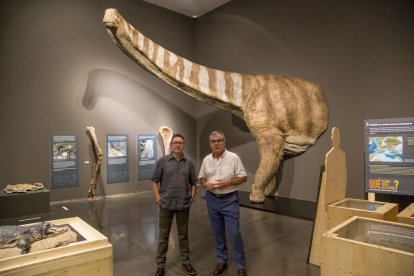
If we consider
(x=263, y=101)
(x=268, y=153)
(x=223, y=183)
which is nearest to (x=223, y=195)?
(x=223, y=183)

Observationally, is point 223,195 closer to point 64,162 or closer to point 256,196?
point 256,196

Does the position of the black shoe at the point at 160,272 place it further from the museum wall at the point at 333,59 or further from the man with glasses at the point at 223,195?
the museum wall at the point at 333,59

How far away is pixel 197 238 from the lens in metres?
3.61

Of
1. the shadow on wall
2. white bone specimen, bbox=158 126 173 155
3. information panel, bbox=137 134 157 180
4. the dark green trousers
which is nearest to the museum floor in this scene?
the dark green trousers

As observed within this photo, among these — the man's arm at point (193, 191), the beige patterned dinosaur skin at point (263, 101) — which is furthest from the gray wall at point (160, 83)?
the man's arm at point (193, 191)

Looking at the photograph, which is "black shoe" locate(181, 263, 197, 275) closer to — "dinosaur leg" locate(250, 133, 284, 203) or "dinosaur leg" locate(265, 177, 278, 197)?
"dinosaur leg" locate(250, 133, 284, 203)

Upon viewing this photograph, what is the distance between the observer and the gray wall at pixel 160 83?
16.0 ft

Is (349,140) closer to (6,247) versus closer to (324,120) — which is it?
(324,120)

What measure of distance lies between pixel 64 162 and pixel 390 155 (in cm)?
577

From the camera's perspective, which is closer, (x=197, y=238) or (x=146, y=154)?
(x=197, y=238)

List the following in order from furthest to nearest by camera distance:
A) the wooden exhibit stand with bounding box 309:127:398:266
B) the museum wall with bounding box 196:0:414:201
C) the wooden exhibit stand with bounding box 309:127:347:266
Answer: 1. the museum wall with bounding box 196:0:414:201
2. the wooden exhibit stand with bounding box 309:127:347:266
3. the wooden exhibit stand with bounding box 309:127:398:266

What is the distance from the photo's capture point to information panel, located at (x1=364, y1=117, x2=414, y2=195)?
148 inches

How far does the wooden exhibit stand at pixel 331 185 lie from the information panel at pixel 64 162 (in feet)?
16.4

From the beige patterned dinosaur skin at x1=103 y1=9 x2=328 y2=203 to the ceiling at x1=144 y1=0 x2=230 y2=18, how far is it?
3.36m
